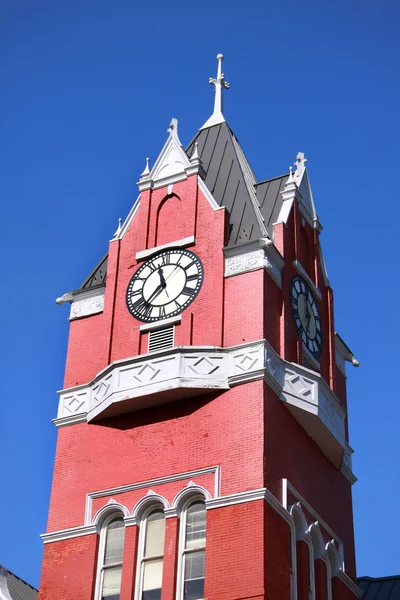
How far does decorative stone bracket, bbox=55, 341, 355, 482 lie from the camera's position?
37312 mm

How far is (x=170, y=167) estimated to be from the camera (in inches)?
1718

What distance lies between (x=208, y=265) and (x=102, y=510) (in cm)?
794

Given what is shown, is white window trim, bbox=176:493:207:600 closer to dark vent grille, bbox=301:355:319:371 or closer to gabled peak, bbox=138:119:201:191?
dark vent grille, bbox=301:355:319:371

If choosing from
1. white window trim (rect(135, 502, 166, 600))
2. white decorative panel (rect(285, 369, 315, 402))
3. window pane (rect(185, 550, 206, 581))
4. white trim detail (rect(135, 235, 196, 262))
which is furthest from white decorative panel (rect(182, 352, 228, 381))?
window pane (rect(185, 550, 206, 581))

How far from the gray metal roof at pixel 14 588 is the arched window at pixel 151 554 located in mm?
5466

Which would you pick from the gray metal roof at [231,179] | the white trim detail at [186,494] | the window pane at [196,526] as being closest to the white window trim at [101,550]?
the white trim detail at [186,494]

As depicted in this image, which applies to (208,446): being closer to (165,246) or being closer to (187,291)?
(187,291)

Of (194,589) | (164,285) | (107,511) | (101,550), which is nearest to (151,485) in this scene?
(107,511)

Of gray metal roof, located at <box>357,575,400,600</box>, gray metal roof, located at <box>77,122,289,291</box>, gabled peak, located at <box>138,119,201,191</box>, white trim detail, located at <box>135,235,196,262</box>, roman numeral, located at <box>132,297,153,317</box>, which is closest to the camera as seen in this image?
roman numeral, located at <box>132,297,153,317</box>

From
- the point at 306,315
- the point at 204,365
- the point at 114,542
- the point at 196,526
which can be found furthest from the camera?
the point at 306,315

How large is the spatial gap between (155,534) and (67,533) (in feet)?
8.47

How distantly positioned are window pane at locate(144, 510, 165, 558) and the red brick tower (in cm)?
4

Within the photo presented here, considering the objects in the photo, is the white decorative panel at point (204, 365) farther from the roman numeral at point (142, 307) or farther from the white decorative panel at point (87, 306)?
the white decorative panel at point (87, 306)

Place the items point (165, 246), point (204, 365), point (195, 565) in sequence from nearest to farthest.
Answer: point (195, 565), point (204, 365), point (165, 246)
